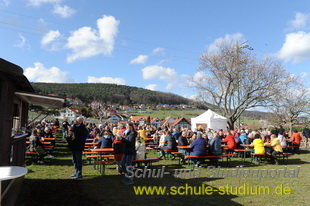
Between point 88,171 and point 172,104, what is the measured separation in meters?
87.9

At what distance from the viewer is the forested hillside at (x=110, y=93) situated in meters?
90.6

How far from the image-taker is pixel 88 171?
25.2 feet

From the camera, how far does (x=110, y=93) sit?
102 meters

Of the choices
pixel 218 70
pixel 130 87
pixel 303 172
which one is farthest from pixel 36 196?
pixel 130 87

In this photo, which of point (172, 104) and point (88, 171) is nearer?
point (88, 171)

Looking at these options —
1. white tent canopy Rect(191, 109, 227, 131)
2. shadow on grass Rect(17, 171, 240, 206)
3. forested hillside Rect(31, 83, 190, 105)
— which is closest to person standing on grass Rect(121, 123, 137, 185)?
shadow on grass Rect(17, 171, 240, 206)

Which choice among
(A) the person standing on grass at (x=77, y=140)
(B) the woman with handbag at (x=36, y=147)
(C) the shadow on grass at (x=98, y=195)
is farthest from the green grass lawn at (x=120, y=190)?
(B) the woman with handbag at (x=36, y=147)

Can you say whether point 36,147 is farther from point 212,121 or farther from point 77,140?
point 212,121

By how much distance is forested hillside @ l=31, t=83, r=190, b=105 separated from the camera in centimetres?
9062

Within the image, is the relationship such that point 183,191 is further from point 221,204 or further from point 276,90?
point 276,90

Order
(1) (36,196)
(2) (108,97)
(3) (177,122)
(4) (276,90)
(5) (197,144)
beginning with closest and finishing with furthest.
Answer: (1) (36,196) < (5) (197,144) < (4) (276,90) < (3) (177,122) < (2) (108,97)

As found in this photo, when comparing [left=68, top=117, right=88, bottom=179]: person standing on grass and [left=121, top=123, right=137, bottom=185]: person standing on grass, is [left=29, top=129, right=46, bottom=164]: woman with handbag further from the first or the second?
[left=121, top=123, right=137, bottom=185]: person standing on grass

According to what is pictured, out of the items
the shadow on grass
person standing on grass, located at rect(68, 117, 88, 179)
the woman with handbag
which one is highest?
person standing on grass, located at rect(68, 117, 88, 179)

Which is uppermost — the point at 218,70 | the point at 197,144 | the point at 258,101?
the point at 218,70
